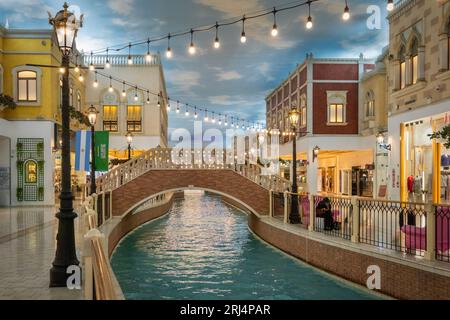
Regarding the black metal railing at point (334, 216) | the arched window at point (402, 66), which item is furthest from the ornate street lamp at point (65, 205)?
the arched window at point (402, 66)

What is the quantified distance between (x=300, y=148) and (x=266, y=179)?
42.6 feet

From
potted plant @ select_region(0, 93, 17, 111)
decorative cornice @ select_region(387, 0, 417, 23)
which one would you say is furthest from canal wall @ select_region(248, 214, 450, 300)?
potted plant @ select_region(0, 93, 17, 111)

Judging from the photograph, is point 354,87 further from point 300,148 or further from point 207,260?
point 207,260

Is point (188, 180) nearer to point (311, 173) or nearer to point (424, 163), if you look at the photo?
point (424, 163)

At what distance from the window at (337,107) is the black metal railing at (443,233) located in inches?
862

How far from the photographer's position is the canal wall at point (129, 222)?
15.6 meters

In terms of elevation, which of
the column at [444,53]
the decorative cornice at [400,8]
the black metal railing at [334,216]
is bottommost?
the black metal railing at [334,216]

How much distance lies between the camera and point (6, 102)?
23.6 metres

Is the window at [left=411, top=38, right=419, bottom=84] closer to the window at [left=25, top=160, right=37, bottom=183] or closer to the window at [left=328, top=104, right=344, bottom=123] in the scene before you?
the window at [left=328, top=104, right=344, bottom=123]

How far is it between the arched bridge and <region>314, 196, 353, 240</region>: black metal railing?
18.6ft

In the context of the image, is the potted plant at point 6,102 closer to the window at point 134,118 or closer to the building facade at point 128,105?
the building facade at point 128,105

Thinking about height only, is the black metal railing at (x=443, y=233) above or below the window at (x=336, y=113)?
below

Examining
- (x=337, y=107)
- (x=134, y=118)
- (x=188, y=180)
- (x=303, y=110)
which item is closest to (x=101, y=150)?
(x=188, y=180)

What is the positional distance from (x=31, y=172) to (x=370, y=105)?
19.4 meters
